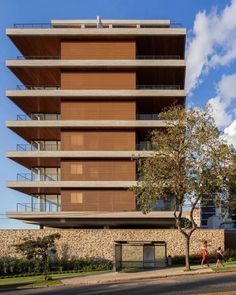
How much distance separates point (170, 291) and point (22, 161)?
3561cm

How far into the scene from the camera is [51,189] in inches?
2124

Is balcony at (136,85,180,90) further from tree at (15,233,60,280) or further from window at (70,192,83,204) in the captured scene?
tree at (15,233,60,280)

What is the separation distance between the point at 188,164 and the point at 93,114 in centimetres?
2039

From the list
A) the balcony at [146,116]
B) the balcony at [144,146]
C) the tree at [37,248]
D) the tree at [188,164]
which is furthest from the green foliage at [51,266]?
the balcony at [146,116]

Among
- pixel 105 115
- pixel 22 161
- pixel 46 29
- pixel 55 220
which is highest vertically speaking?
pixel 46 29

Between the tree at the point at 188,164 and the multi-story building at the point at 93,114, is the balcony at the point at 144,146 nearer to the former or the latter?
the multi-story building at the point at 93,114

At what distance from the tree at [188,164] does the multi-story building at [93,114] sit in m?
15.0

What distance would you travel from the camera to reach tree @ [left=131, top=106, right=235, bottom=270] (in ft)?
114

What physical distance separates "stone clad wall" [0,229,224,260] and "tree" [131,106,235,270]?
900 centimetres

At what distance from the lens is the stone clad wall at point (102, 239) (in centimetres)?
4388

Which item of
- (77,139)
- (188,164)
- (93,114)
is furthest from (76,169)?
(188,164)

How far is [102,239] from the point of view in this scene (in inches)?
1747

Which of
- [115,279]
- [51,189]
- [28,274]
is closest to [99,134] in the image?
[51,189]

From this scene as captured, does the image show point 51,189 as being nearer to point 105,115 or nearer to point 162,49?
point 105,115
